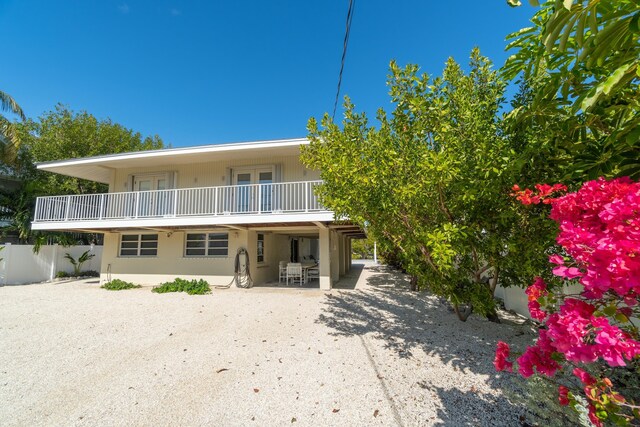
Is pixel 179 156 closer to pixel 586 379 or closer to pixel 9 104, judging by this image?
pixel 9 104

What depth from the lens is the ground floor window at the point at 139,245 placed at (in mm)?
12914

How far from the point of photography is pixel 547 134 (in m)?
3.38

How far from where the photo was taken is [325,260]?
36.0 feet

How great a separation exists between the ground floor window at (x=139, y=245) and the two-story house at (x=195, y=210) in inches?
1.8

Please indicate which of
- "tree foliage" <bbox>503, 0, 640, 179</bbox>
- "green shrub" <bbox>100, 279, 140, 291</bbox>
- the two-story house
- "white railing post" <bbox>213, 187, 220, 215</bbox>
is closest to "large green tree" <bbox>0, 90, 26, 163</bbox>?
the two-story house

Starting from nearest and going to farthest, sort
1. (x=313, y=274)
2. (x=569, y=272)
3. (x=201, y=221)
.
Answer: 1. (x=569, y=272)
2. (x=201, y=221)
3. (x=313, y=274)

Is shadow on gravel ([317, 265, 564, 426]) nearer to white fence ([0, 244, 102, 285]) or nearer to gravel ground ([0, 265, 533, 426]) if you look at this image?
gravel ground ([0, 265, 533, 426])

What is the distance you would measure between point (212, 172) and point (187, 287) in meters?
4.87

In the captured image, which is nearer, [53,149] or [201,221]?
[201,221]

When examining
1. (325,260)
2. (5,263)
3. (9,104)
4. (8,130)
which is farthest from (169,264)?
(9,104)

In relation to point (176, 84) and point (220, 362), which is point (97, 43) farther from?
point (220, 362)

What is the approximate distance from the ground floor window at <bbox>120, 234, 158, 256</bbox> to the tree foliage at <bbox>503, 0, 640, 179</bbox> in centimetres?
1386

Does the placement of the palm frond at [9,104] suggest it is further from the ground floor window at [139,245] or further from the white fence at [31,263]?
the ground floor window at [139,245]

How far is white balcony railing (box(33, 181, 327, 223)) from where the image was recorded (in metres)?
10.4
